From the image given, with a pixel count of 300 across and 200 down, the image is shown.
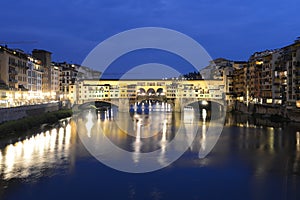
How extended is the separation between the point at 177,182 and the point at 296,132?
32.1 ft

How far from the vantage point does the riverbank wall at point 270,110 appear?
20.4 meters

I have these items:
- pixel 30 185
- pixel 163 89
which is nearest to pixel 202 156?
pixel 30 185

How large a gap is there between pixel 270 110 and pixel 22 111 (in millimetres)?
15758

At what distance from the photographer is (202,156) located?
11406mm

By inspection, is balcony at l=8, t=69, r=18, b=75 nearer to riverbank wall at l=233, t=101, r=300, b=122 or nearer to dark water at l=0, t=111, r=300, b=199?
dark water at l=0, t=111, r=300, b=199

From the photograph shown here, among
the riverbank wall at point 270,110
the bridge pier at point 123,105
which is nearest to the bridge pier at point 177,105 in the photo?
the bridge pier at point 123,105

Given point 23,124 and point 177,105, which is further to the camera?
point 177,105

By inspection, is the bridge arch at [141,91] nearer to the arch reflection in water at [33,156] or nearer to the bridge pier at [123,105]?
the bridge pier at [123,105]

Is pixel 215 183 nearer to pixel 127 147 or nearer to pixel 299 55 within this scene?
pixel 127 147

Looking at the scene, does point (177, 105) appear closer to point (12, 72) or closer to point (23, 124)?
point (12, 72)

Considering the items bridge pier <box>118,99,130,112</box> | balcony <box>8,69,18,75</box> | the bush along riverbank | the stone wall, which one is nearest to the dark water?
the bush along riverbank

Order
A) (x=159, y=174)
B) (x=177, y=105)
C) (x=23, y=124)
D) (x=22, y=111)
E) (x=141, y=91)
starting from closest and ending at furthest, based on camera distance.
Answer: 1. (x=159, y=174)
2. (x=23, y=124)
3. (x=22, y=111)
4. (x=177, y=105)
5. (x=141, y=91)

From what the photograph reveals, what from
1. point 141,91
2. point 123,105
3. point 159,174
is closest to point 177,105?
point 123,105

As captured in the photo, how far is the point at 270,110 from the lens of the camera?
24.5 meters
